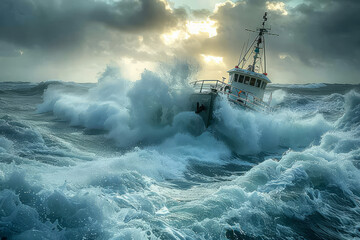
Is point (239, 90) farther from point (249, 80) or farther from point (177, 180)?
point (177, 180)

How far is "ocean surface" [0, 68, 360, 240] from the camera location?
2953mm

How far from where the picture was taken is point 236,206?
4.08m

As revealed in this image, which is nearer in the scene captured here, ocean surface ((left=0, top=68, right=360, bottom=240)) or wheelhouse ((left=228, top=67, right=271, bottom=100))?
ocean surface ((left=0, top=68, right=360, bottom=240))

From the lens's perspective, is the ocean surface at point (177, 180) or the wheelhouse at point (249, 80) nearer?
the ocean surface at point (177, 180)

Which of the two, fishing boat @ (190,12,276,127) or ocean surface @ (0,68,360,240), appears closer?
ocean surface @ (0,68,360,240)

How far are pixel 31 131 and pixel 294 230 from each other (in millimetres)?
8069

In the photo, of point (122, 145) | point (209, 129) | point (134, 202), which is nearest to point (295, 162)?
point (134, 202)

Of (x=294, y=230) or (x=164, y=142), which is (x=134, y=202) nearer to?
(x=294, y=230)

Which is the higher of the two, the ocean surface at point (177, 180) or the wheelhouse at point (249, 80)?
the wheelhouse at point (249, 80)

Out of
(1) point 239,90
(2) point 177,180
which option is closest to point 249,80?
(1) point 239,90

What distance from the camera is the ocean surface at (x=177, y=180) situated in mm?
2953

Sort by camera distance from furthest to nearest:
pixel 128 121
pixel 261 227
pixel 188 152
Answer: pixel 128 121
pixel 188 152
pixel 261 227

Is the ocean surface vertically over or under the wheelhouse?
under

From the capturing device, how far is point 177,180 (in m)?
6.29
